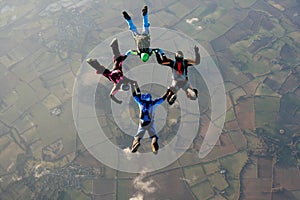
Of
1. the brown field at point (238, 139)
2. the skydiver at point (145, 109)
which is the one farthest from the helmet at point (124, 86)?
the brown field at point (238, 139)

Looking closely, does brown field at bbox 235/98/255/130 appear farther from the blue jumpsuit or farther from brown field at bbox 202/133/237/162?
the blue jumpsuit

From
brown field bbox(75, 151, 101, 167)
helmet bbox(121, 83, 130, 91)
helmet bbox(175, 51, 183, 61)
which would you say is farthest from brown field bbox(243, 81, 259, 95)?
helmet bbox(121, 83, 130, 91)

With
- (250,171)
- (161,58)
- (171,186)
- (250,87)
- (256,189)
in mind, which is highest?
(250,87)

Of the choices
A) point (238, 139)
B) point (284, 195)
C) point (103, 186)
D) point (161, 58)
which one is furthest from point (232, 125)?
point (161, 58)

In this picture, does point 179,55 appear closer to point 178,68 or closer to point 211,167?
point 178,68

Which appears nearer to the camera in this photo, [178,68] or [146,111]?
[178,68]

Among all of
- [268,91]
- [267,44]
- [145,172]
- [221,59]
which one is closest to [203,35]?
[221,59]

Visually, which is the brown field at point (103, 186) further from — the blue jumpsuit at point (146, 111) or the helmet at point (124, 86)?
the helmet at point (124, 86)
